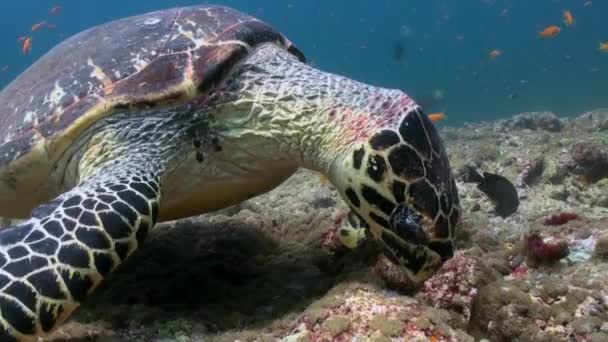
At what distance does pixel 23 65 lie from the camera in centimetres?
8781

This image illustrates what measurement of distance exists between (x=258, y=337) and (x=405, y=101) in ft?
5.19

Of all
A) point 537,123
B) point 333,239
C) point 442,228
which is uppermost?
point 442,228

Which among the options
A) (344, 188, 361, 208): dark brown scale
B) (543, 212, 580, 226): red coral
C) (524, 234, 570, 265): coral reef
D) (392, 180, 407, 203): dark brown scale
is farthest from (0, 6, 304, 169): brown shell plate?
(543, 212, 580, 226): red coral

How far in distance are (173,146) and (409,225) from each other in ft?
5.52

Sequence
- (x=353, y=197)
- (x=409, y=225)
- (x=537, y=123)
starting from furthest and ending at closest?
(x=537, y=123)
(x=353, y=197)
(x=409, y=225)

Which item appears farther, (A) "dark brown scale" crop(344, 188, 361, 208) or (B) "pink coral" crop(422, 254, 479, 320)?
(A) "dark brown scale" crop(344, 188, 361, 208)

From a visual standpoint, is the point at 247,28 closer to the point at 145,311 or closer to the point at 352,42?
the point at 145,311

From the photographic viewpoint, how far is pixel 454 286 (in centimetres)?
276

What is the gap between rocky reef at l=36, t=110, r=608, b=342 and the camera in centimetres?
236

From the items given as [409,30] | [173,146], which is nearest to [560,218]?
[173,146]

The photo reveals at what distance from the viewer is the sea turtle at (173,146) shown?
2.37 metres

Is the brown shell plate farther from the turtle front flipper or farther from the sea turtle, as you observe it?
the turtle front flipper

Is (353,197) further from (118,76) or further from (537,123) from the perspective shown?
(537,123)

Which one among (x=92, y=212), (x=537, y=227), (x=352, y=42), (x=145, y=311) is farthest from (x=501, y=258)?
(x=352, y=42)
